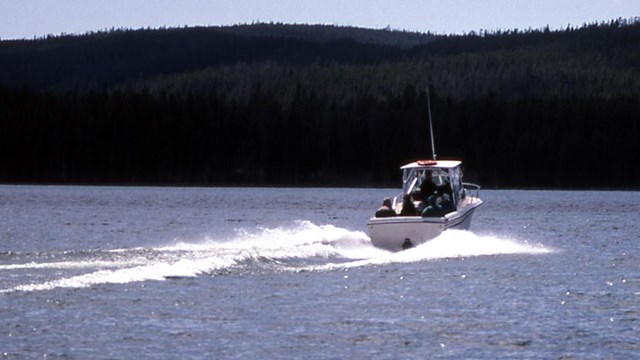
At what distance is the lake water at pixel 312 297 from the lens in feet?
78.6


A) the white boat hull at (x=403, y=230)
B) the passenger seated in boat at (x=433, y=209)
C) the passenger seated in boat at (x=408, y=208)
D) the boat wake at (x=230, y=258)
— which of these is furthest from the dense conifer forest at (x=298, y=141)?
the white boat hull at (x=403, y=230)

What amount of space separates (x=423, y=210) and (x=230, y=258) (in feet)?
21.2

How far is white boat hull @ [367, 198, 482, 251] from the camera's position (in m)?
38.7

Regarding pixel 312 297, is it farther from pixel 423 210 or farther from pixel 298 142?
pixel 298 142

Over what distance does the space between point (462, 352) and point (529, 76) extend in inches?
7014

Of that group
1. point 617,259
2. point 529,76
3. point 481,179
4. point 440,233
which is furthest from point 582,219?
point 529,76

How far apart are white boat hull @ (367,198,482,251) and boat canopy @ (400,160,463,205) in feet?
11.5

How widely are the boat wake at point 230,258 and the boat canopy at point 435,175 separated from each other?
66.1 inches

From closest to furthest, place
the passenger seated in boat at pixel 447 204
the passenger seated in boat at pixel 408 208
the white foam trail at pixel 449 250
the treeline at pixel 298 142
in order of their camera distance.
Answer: the white foam trail at pixel 449 250 → the passenger seated in boat at pixel 408 208 → the passenger seated in boat at pixel 447 204 → the treeline at pixel 298 142

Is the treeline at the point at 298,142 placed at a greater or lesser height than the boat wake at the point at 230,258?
greater

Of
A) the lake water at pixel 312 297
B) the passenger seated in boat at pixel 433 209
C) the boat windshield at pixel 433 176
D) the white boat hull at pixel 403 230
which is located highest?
the boat windshield at pixel 433 176

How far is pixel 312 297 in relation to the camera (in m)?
30.1

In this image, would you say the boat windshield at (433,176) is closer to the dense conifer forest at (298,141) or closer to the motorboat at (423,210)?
the motorboat at (423,210)

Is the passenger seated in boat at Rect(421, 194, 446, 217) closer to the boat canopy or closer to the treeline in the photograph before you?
the boat canopy
